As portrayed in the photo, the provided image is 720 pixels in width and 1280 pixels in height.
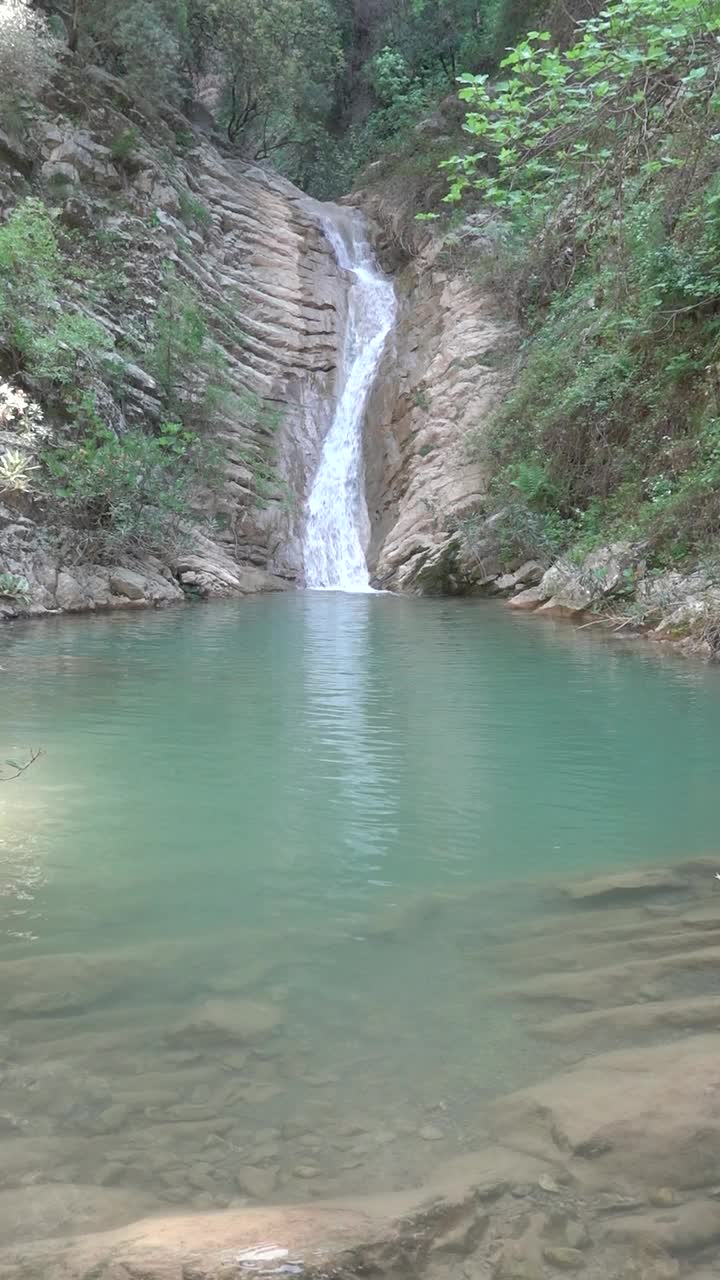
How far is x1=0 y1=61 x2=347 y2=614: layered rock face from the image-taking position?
1820cm

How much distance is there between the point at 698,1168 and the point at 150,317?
22.4 meters

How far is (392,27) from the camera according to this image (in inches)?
1391

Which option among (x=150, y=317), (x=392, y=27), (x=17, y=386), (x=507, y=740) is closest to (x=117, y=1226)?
(x=507, y=740)

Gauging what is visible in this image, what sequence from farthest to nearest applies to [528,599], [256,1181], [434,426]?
1. [434,426]
2. [528,599]
3. [256,1181]

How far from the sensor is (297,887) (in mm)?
3656

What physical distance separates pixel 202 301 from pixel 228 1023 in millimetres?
24018

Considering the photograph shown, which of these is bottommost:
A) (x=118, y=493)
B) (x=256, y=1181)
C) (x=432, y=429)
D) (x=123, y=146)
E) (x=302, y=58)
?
(x=256, y=1181)

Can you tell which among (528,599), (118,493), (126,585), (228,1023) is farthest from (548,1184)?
(118,493)

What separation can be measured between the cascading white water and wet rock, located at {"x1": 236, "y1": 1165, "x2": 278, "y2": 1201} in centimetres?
2066

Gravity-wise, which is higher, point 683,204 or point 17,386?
point 683,204

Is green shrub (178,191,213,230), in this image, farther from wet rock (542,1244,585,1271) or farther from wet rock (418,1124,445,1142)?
wet rock (542,1244,585,1271)

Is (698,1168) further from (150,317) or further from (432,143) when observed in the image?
(432,143)

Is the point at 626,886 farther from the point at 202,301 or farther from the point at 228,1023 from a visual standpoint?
the point at 202,301

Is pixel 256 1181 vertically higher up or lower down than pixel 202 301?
lower down
